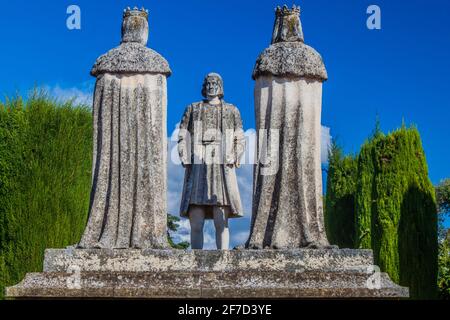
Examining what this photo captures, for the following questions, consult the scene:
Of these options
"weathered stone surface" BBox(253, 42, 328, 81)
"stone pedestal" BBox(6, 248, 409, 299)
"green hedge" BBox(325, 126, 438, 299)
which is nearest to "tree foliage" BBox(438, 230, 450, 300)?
"green hedge" BBox(325, 126, 438, 299)

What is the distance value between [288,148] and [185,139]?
74.2 inches

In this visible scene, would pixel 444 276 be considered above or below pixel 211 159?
below

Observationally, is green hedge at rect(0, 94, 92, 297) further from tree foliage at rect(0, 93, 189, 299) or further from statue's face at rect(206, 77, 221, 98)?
statue's face at rect(206, 77, 221, 98)

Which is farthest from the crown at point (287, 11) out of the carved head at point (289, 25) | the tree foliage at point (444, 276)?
the tree foliage at point (444, 276)

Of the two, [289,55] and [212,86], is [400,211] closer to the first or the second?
[212,86]

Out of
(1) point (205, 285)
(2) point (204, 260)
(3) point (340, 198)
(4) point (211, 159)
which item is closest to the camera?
(1) point (205, 285)

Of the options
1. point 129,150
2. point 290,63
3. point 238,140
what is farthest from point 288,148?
point 129,150

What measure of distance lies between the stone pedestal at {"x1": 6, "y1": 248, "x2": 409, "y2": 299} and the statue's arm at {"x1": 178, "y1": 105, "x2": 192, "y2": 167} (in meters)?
2.15

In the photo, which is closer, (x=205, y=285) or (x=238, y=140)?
(x=205, y=285)

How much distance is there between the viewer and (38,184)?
22.1 metres

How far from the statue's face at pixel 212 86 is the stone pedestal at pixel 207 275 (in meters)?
3.13

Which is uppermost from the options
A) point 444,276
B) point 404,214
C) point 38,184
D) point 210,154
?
point 210,154

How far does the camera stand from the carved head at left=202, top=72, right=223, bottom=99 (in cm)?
1540

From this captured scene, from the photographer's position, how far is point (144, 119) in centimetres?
1450
